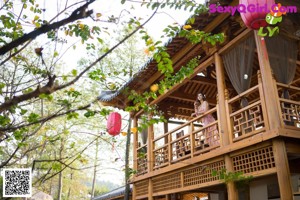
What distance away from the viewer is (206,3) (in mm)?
4934

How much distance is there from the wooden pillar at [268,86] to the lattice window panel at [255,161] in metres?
0.43

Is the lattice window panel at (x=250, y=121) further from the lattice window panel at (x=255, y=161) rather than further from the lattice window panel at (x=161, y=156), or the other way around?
the lattice window panel at (x=161, y=156)

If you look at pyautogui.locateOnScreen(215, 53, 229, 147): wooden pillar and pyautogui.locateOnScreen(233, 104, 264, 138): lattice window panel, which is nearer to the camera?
pyautogui.locateOnScreen(233, 104, 264, 138): lattice window panel

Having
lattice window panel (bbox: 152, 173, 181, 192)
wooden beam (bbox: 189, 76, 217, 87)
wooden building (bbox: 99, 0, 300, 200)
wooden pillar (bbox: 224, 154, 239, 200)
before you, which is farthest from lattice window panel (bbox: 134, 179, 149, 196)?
wooden pillar (bbox: 224, 154, 239, 200)

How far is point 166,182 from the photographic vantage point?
7.32 m

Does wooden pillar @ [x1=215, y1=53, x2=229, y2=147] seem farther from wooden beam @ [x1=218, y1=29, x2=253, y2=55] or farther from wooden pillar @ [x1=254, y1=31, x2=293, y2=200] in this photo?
wooden pillar @ [x1=254, y1=31, x2=293, y2=200]

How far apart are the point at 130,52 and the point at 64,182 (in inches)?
533

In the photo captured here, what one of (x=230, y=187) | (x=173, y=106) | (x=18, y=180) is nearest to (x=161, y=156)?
(x=173, y=106)

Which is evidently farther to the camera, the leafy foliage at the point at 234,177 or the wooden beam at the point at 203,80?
the wooden beam at the point at 203,80

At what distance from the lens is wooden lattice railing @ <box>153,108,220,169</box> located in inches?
236

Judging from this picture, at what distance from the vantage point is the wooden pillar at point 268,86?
4.43 metres

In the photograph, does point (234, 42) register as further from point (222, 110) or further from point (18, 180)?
point (18, 180)

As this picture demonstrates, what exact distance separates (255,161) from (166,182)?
2.98 metres

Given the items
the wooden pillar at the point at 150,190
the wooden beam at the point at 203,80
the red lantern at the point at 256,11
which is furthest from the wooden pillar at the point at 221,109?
the wooden pillar at the point at 150,190
